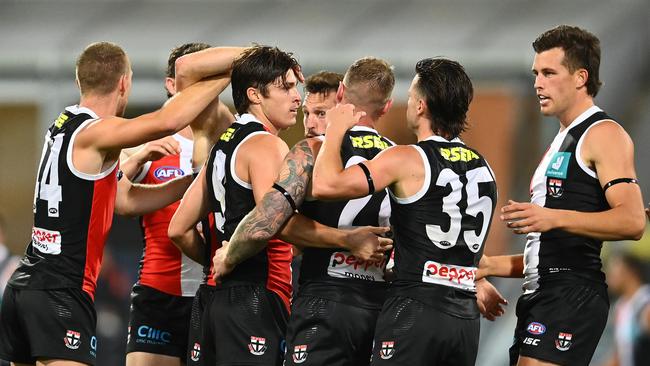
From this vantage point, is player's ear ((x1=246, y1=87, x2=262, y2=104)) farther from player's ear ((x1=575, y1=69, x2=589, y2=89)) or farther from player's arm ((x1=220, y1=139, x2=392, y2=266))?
player's ear ((x1=575, y1=69, x2=589, y2=89))

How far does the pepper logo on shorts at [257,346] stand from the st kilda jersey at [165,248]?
1486mm

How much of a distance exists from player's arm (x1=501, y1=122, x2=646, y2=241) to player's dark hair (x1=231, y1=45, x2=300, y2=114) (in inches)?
63.5

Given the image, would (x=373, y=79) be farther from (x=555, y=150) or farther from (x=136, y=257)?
(x=136, y=257)

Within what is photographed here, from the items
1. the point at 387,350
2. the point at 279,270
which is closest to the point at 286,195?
the point at 279,270

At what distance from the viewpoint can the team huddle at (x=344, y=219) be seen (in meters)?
5.81

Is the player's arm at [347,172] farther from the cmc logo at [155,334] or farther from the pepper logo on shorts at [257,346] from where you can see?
the cmc logo at [155,334]

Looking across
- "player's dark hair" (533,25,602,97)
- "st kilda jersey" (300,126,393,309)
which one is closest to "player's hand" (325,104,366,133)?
"st kilda jersey" (300,126,393,309)

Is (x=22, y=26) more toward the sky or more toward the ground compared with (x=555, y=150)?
more toward the sky

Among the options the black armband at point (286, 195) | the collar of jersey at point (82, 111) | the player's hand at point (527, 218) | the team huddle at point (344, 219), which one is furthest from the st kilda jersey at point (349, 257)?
the collar of jersey at point (82, 111)

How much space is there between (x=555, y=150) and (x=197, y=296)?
94.2 inches

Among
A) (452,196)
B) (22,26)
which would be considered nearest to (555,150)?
(452,196)

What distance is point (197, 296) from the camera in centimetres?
665

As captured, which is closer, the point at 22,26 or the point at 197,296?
the point at 197,296

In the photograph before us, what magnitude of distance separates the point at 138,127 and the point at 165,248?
1.47 meters
